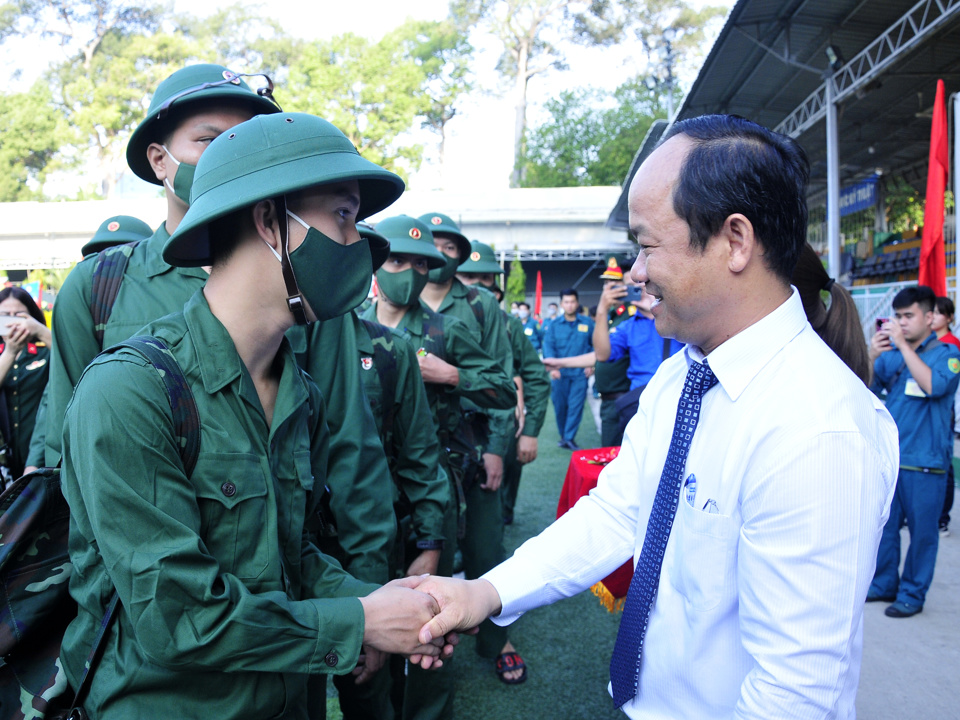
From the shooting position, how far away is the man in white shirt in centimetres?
123

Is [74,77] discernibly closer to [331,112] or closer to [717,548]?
[331,112]

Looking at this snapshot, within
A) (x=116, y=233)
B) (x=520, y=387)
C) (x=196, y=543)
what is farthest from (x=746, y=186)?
(x=116, y=233)

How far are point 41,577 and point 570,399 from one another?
29.7 ft

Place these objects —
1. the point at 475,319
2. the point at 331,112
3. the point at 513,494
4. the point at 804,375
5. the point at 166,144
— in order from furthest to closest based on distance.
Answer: the point at 331,112 < the point at 513,494 < the point at 475,319 < the point at 166,144 < the point at 804,375

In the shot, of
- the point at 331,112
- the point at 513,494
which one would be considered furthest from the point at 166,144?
the point at 331,112

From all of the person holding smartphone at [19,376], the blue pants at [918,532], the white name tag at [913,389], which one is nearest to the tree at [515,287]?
the white name tag at [913,389]

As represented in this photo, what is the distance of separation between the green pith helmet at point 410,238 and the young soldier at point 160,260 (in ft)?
4.14

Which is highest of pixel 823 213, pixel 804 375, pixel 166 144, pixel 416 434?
pixel 823 213

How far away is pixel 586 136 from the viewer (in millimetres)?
35344

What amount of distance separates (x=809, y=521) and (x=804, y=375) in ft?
0.91

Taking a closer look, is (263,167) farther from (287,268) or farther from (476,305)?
(476,305)

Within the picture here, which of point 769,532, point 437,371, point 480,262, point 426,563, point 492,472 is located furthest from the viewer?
point 480,262

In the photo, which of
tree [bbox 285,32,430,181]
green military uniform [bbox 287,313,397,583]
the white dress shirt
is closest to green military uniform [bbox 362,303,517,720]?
green military uniform [bbox 287,313,397,583]

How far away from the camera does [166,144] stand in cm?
239
